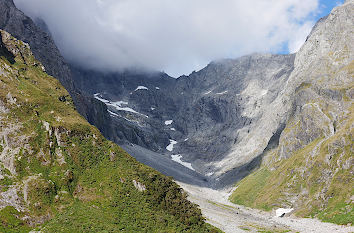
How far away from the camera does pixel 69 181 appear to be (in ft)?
198

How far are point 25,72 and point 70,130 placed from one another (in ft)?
103

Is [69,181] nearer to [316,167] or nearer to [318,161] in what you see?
[316,167]

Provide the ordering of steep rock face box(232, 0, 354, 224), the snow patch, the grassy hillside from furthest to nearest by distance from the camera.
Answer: the snow patch, steep rock face box(232, 0, 354, 224), the grassy hillside

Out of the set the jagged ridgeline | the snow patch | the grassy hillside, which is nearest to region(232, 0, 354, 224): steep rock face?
the grassy hillside

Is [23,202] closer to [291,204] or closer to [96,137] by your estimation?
[96,137]

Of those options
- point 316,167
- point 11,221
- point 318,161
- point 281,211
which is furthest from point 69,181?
point 318,161

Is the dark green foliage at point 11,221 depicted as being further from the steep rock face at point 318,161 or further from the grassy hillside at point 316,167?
the grassy hillside at point 316,167

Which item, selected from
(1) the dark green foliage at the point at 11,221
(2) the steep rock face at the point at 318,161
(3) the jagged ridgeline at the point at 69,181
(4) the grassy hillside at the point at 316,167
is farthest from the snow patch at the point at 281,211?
(1) the dark green foliage at the point at 11,221

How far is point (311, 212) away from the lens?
10694cm

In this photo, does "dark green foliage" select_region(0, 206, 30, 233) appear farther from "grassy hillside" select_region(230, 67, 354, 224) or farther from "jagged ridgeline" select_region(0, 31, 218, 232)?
"grassy hillside" select_region(230, 67, 354, 224)

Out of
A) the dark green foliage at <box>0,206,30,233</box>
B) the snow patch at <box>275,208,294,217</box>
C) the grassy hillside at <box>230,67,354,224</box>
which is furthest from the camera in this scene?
the snow patch at <box>275,208,294,217</box>

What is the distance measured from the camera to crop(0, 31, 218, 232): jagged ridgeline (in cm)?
5341

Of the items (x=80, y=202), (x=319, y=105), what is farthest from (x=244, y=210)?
(x=80, y=202)

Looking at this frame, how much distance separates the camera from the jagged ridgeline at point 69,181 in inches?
2103
